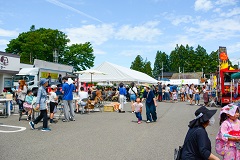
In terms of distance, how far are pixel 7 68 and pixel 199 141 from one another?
30.3 m

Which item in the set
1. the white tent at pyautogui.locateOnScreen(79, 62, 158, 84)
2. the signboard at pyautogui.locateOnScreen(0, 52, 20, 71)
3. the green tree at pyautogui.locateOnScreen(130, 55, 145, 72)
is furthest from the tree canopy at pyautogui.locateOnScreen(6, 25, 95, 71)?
the green tree at pyautogui.locateOnScreen(130, 55, 145, 72)

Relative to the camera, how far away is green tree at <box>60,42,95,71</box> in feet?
171

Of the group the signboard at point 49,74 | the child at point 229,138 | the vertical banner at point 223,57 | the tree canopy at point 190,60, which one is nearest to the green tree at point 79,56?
the signboard at point 49,74

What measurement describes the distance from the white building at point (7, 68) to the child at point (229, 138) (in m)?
28.0

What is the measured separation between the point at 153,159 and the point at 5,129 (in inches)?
232

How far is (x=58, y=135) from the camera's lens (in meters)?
8.16

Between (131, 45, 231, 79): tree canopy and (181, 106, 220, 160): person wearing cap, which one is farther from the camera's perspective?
(131, 45, 231, 79): tree canopy

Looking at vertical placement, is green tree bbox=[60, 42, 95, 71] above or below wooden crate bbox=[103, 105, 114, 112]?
above

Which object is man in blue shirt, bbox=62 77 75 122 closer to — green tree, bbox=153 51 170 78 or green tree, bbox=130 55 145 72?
green tree, bbox=130 55 145 72

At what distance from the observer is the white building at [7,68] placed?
28.9 metres

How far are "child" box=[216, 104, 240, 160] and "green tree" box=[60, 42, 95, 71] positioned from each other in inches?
1929

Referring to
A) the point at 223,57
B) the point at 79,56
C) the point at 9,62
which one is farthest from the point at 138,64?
the point at 223,57

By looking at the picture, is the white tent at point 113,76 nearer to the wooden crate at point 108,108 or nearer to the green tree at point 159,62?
the wooden crate at point 108,108

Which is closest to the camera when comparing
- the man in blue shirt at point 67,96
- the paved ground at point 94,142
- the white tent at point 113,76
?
the paved ground at point 94,142
